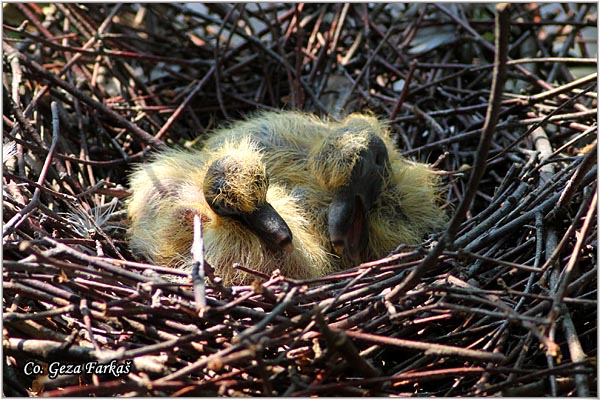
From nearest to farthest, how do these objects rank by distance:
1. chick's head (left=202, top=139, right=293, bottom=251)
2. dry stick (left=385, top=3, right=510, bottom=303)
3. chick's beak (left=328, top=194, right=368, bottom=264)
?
dry stick (left=385, top=3, right=510, bottom=303) < chick's head (left=202, top=139, right=293, bottom=251) < chick's beak (left=328, top=194, right=368, bottom=264)

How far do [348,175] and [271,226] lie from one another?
306 millimetres

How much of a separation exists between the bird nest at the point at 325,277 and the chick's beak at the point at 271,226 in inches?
4.7

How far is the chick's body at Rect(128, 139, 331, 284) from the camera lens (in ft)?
5.63

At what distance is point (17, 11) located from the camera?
298cm

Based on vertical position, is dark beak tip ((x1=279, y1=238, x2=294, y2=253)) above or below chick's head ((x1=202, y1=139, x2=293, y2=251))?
below

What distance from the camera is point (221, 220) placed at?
71.4 inches

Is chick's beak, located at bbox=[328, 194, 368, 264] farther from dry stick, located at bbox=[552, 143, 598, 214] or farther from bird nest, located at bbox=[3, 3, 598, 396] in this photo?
dry stick, located at bbox=[552, 143, 598, 214]

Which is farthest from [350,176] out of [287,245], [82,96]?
[82,96]

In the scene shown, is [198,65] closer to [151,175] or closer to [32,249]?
[151,175]

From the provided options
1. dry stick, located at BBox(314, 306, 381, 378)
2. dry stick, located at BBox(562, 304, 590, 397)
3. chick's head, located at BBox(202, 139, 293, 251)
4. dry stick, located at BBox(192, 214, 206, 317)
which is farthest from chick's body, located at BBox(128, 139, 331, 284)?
dry stick, located at BBox(562, 304, 590, 397)

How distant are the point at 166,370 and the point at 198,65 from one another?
1.97 metres

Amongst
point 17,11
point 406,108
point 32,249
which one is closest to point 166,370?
point 32,249

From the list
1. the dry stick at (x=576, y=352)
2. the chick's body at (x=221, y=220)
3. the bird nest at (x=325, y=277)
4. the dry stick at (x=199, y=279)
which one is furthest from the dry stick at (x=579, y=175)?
the dry stick at (x=199, y=279)

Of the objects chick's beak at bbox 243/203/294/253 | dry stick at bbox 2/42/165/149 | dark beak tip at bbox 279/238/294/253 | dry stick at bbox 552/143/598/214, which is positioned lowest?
dark beak tip at bbox 279/238/294/253
